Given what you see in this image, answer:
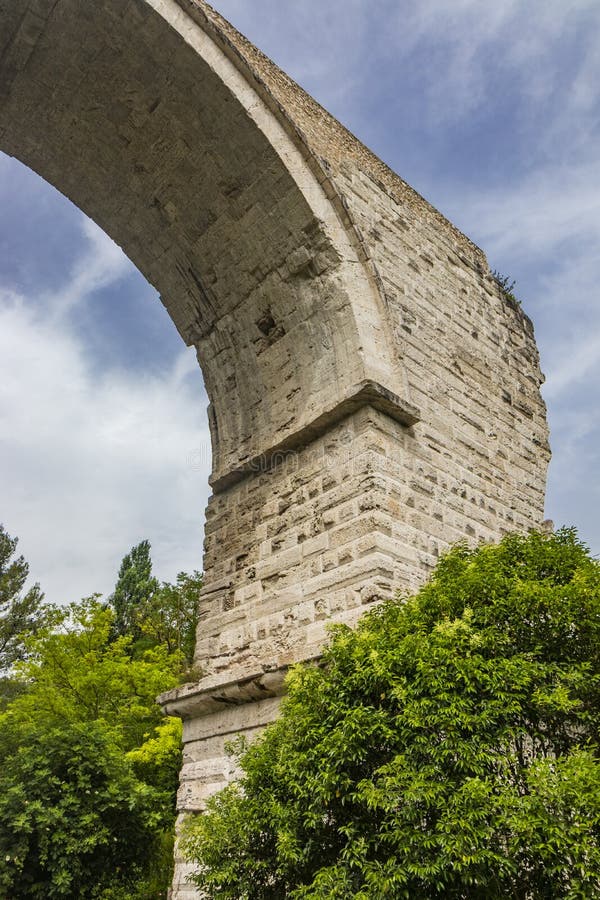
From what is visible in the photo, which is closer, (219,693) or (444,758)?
(444,758)

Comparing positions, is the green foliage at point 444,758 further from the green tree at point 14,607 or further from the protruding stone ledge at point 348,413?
the green tree at point 14,607

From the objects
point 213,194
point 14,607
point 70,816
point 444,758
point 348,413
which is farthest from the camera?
point 14,607

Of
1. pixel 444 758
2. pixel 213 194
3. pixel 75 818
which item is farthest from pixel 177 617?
pixel 444 758

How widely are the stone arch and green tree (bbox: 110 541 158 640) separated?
16.0 m

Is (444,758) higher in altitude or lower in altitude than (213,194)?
lower

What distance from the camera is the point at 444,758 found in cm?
260

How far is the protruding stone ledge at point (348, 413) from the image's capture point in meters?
4.89

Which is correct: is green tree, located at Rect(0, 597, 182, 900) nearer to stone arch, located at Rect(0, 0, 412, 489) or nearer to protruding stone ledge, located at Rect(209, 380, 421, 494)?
stone arch, located at Rect(0, 0, 412, 489)

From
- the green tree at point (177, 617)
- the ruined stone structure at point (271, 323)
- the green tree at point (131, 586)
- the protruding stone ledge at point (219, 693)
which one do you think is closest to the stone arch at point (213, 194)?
the ruined stone structure at point (271, 323)

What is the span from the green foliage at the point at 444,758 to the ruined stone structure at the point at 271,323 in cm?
108

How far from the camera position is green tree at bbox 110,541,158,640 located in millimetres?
21938

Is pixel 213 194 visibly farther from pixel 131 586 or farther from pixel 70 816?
pixel 131 586

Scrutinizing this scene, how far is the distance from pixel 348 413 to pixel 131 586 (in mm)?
20651

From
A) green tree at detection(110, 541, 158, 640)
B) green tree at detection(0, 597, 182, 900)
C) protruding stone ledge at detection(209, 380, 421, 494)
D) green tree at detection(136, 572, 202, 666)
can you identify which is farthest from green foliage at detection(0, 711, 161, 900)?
green tree at detection(110, 541, 158, 640)
